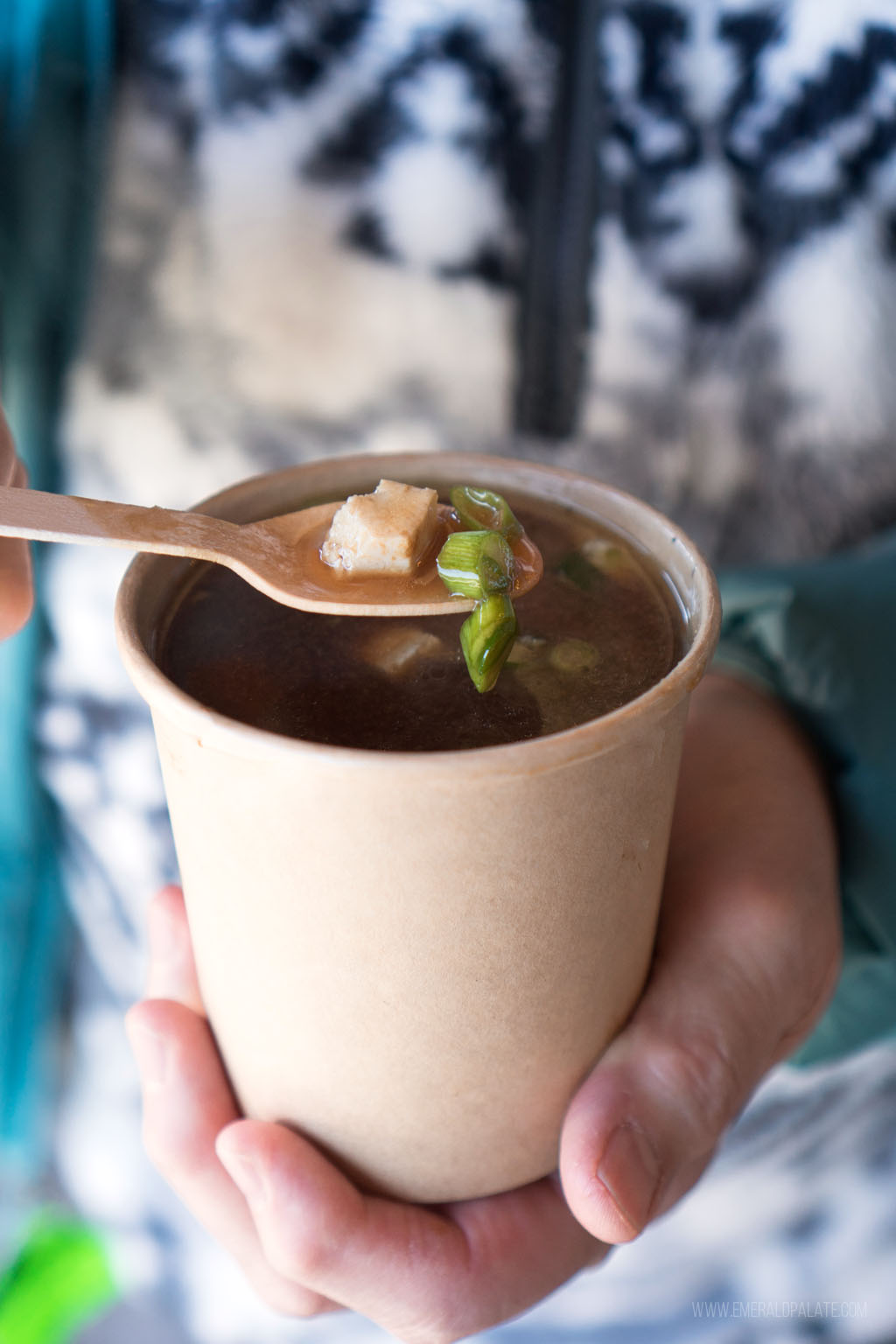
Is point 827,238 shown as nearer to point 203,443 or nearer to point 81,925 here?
point 203,443

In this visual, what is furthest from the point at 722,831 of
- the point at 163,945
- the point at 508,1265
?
the point at 163,945

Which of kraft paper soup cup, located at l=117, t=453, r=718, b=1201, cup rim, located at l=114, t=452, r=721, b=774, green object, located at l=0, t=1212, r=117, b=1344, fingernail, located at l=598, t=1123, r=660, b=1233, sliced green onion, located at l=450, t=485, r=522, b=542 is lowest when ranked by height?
green object, located at l=0, t=1212, r=117, b=1344

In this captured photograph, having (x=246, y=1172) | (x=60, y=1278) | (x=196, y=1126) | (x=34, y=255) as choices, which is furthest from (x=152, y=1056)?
(x=60, y=1278)

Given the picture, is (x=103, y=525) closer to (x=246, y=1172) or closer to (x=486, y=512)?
(x=486, y=512)

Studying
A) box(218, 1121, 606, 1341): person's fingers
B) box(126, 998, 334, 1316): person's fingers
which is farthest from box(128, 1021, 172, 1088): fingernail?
box(218, 1121, 606, 1341): person's fingers

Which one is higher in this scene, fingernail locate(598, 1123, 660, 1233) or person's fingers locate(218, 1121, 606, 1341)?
fingernail locate(598, 1123, 660, 1233)

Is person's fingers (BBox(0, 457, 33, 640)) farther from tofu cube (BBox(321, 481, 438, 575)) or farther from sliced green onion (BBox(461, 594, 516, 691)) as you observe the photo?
sliced green onion (BBox(461, 594, 516, 691))
